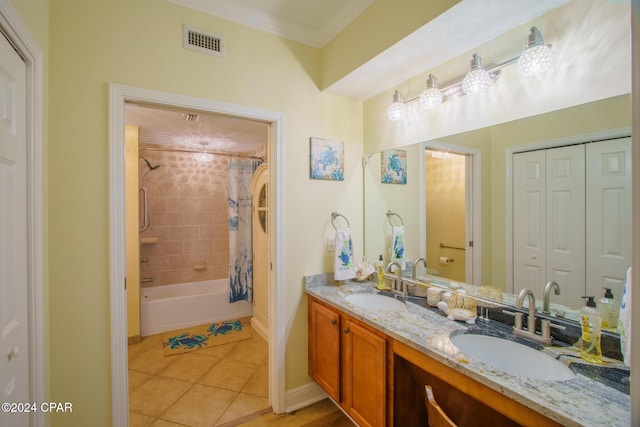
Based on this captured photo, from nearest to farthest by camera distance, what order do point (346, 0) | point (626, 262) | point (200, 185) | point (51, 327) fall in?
point (626, 262) < point (51, 327) < point (346, 0) < point (200, 185)

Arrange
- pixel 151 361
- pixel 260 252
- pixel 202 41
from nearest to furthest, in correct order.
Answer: pixel 202 41 < pixel 151 361 < pixel 260 252

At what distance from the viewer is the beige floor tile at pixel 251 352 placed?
8.94 ft

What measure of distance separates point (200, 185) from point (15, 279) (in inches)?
136

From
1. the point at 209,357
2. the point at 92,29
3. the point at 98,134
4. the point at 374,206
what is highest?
the point at 92,29

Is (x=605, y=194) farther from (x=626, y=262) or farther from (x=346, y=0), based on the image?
(x=346, y=0)

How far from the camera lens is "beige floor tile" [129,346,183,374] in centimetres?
257

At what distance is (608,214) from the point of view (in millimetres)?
1133

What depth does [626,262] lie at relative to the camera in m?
1.09

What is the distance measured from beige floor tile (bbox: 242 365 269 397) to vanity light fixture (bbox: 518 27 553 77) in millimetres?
2688

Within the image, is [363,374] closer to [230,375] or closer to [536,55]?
[230,375]

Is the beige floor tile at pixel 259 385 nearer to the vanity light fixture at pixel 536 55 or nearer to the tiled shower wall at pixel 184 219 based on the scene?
the tiled shower wall at pixel 184 219

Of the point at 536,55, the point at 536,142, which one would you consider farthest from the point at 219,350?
the point at 536,55

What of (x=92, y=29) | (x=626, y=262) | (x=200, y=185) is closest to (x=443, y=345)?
(x=626, y=262)

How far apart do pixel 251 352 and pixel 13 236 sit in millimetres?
2277
